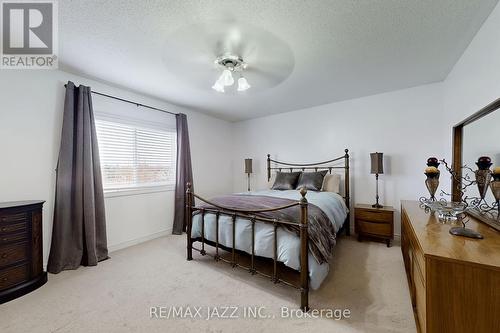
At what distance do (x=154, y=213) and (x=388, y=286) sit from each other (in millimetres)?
3311

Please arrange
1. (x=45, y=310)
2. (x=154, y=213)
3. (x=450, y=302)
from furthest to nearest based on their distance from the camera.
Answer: (x=154, y=213)
(x=45, y=310)
(x=450, y=302)

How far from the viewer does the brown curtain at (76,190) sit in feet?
7.80

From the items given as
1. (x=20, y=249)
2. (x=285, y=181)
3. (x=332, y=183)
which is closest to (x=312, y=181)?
(x=332, y=183)

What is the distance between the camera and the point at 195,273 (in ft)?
7.56

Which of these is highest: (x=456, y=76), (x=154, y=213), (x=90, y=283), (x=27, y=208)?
(x=456, y=76)

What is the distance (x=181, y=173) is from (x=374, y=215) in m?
3.18

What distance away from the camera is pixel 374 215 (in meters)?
3.01

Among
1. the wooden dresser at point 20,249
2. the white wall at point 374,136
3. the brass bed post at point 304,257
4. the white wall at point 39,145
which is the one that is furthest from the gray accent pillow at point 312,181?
the wooden dresser at point 20,249

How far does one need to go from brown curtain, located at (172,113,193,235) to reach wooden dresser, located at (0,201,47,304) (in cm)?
180

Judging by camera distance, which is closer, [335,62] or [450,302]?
[450,302]

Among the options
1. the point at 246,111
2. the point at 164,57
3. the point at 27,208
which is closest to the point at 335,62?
the point at 164,57

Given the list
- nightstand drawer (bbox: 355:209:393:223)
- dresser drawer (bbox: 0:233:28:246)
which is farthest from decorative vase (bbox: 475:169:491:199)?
dresser drawer (bbox: 0:233:28:246)

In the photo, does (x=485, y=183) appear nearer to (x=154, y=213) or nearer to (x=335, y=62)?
(x=335, y=62)

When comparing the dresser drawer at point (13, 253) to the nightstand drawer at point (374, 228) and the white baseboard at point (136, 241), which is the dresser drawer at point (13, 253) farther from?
the nightstand drawer at point (374, 228)
